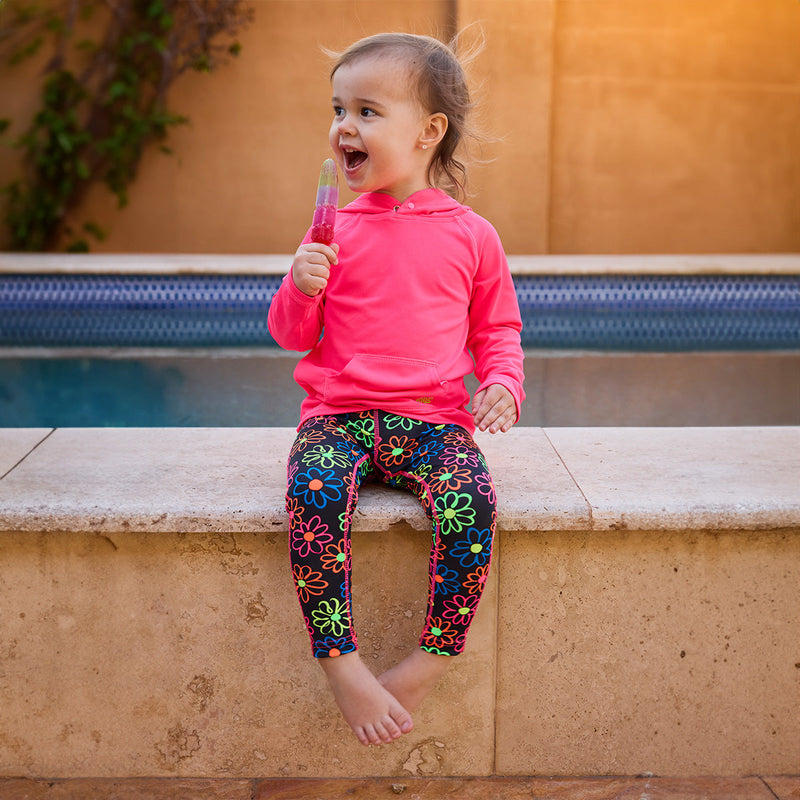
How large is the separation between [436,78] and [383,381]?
1.93 feet

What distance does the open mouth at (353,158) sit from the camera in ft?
5.81

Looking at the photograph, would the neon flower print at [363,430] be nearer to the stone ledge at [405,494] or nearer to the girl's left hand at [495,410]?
the stone ledge at [405,494]

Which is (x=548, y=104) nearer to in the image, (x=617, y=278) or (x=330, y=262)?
(x=617, y=278)

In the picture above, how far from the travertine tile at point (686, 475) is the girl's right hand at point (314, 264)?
601 mm

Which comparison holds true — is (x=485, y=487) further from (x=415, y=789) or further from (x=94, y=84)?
(x=94, y=84)

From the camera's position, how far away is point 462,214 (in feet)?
6.11

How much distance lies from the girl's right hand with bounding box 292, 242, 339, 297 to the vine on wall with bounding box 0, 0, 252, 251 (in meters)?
5.72

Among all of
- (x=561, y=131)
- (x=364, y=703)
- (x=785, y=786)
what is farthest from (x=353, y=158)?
(x=561, y=131)

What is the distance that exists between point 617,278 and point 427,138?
3826 millimetres

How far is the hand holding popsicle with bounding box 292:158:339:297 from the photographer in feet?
5.28

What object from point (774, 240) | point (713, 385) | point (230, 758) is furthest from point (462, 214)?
point (774, 240)

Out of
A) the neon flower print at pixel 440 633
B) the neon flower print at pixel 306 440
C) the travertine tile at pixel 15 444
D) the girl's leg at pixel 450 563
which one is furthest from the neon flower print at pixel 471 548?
the travertine tile at pixel 15 444

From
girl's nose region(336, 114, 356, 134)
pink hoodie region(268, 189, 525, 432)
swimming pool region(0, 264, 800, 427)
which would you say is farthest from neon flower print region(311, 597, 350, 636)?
swimming pool region(0, 264, 800, 427)

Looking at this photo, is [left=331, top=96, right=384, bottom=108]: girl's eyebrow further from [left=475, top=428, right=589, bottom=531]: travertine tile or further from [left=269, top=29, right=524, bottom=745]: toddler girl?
[left=475, top=428, right=589, bottom=531]: travertine tile
